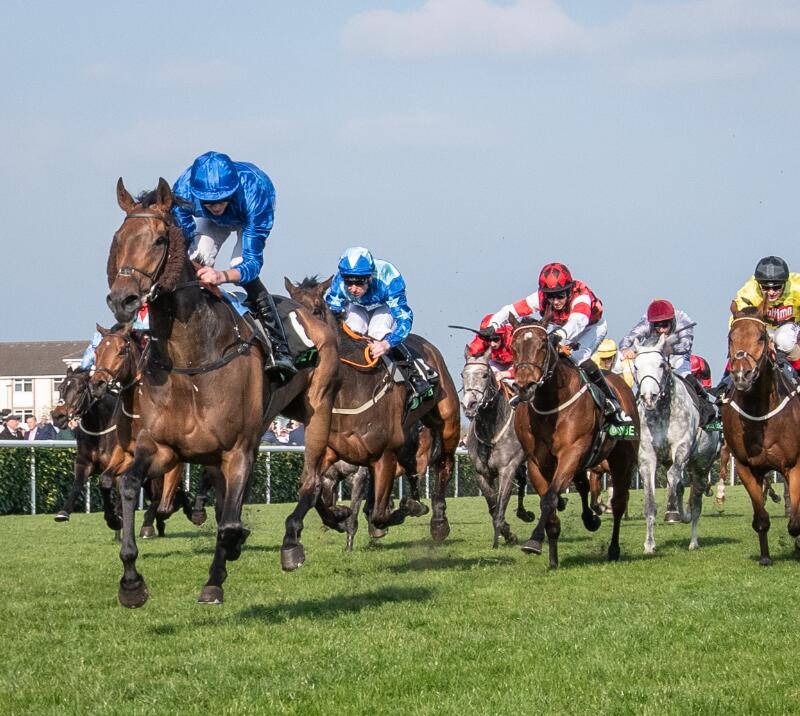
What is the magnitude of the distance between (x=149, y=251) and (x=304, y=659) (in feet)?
7.09

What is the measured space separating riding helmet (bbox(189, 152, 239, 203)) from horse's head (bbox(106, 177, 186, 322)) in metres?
0.71

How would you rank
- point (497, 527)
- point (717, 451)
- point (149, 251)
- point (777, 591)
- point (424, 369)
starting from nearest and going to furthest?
point (149, 251) < point (777, 591) < point (424, 369) < point (497, 527) < point (717, 451)

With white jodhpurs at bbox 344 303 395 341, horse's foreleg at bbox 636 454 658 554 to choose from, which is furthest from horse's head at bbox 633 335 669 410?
white jodhpurs at bbox 344 303 395 341

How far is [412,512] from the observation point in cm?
1292

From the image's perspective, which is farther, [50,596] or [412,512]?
[412,512]

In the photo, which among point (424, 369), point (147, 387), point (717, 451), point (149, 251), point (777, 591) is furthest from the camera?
point (717, 451)

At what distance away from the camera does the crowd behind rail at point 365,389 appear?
749cm

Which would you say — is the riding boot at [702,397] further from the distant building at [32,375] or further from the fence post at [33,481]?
the distant building at [32,375]

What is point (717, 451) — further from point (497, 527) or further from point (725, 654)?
point (725, 654)

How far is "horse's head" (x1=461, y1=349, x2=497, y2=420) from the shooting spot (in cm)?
1473

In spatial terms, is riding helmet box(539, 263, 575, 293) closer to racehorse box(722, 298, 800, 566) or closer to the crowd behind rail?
the crowd behind rail

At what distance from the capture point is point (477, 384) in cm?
1490

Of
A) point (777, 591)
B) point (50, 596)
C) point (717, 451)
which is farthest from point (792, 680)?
point (717, 451)

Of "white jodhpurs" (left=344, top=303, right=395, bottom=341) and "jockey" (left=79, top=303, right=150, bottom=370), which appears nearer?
"jockey" (left=79, top=303, right=150, bottom=370)
